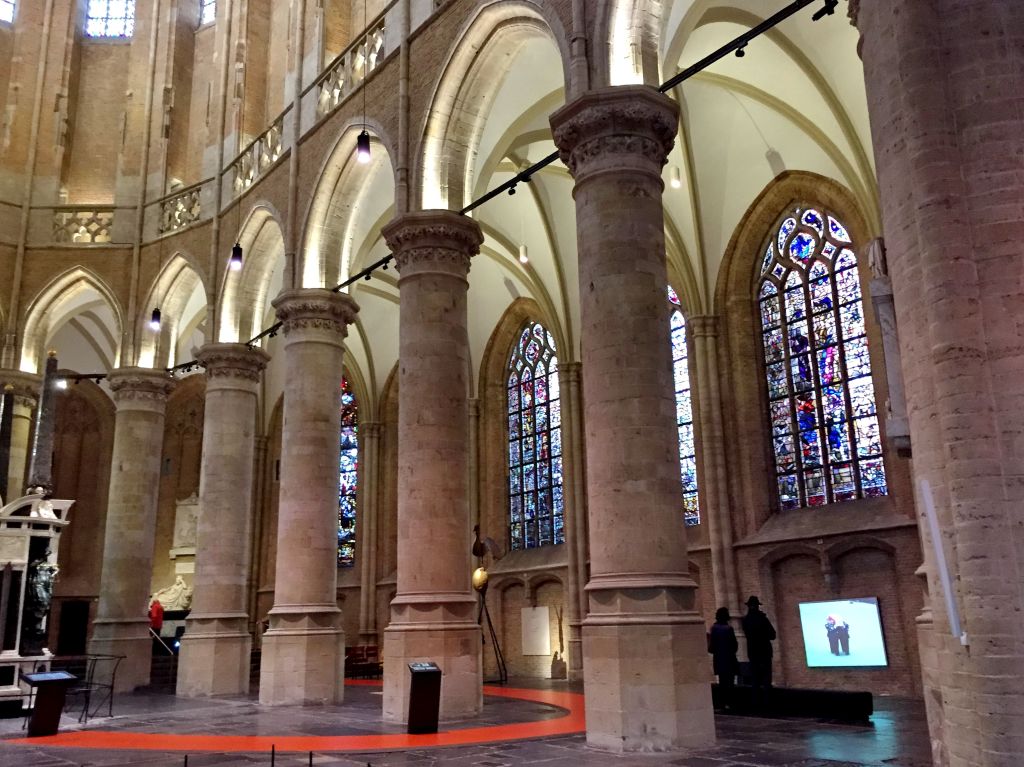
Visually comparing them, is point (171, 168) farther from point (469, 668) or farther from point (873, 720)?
point (873, 720)

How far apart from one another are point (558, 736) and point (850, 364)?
9596 mm

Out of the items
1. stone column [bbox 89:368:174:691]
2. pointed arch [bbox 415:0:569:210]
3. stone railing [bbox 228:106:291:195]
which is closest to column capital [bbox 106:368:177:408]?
stone column [bbox 89:368:174:691]

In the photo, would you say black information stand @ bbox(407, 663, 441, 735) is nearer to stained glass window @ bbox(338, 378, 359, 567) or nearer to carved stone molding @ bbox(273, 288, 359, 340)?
carved stone molding @ bbox(273, 288, 359, 340)

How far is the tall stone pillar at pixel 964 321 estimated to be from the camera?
5180 millimetres

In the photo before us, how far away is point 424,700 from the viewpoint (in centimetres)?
1008

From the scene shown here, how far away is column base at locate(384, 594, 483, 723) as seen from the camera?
37.0 feet

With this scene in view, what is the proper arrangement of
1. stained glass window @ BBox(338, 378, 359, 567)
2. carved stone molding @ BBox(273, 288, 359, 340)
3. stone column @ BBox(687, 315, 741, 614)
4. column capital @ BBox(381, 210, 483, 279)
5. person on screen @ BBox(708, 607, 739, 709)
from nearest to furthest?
1. person on screen @ BBox(708, 607, 739, 709)
2. column capital @ BBox(381, 210, 483, 279)
3. carved stone molding @ BBox(273, 288, 359, 340)
4. stone column @ BBox(687, 315, 741, 614)
5. stained glass window @ BBox(338, 378, 359, 567)

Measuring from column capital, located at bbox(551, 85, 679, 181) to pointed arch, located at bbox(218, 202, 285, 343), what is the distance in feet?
33.2

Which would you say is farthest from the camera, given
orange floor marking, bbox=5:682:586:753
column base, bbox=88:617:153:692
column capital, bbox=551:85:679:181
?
column base, bbox=88:617:153:692

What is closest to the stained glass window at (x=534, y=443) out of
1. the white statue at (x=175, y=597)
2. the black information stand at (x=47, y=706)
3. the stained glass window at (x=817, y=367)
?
the stained glass window at (x=817, y=367)

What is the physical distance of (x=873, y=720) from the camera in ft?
35.1

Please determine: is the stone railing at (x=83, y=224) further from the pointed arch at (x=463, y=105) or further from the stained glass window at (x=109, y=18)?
the pointed arch at (x=463, y=105)

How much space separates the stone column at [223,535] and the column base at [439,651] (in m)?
6.20

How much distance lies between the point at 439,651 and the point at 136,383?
11818 mm
